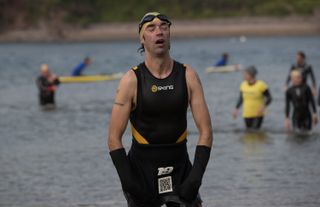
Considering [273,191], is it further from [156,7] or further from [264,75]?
[156,7]

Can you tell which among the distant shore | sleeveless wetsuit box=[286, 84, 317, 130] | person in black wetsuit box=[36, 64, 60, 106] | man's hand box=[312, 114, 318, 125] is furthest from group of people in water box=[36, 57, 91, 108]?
the distant shore

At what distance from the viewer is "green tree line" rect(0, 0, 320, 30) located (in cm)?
14300

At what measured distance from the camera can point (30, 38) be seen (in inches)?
6029

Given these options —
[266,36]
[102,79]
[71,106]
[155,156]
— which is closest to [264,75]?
[102,79]

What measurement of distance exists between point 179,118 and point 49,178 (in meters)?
8.02

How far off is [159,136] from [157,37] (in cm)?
73

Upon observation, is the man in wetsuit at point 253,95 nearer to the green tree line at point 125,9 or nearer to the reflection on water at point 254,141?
the reflection on water at point 254,141

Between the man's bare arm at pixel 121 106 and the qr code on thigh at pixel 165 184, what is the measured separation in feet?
1.37

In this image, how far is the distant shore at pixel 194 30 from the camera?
14038 centimetres

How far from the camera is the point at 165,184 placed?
23.6 ft

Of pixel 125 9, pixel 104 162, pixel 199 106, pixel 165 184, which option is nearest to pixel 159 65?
pixel 199 106

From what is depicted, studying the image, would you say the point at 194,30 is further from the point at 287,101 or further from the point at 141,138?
the point at 141,138

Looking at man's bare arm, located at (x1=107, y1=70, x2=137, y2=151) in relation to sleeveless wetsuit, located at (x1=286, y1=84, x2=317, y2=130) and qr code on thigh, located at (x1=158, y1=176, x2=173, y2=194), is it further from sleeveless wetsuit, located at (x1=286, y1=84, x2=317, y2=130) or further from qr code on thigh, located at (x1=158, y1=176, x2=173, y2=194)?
sleeveless wetsuit, located at (x1=286, y1=84, x2=317, y2=130)

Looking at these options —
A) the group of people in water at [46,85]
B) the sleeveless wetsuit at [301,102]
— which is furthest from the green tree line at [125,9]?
the sleeveless wetsuit at [301,102]
